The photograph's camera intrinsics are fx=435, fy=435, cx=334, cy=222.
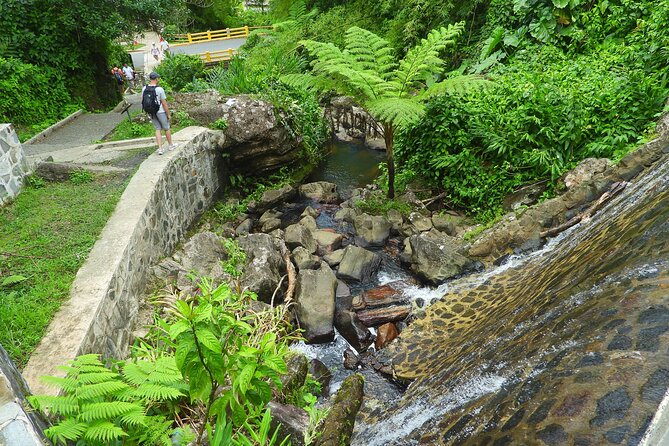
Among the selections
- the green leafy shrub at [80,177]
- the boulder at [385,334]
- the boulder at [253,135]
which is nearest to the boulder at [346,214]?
the boulder at [253,135]

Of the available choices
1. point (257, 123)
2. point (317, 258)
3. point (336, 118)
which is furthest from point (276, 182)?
point (336, 118)

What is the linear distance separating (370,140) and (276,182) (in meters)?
3.76

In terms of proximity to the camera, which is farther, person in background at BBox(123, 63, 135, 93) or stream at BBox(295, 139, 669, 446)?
person in background at BBox(123, 63, 135, 93)

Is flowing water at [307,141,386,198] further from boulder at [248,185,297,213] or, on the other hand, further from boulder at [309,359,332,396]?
boulder at [309,359,332,396]

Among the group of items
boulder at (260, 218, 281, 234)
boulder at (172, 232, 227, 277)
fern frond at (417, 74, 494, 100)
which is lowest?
boulder at (260, 218, 281, 234)

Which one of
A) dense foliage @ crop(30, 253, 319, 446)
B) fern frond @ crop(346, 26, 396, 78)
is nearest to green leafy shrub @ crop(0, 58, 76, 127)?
fern frond @ crop(346, 26, 396, 78)

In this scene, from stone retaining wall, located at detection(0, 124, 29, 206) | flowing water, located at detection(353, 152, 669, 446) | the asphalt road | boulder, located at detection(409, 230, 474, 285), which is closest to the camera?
flowing water, located at detection(353, 152, 669, 446)

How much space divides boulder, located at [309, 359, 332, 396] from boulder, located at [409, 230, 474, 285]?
1.99 metres

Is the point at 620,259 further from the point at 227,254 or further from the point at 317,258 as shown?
the point at 227,254

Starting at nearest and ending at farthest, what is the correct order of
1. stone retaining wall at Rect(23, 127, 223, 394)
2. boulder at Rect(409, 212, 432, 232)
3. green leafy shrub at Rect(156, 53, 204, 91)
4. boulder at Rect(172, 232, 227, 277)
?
stone retaining wall at Rect(23, 127, 223, 394)
boulder at Rect(172, 232, 227, 277)
boulder at Rect(409, 212, 432, 232)
green leafy shrub at Rect(156, 53, 204, 91)

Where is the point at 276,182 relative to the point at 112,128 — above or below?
below

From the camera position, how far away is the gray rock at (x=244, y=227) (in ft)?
25.3

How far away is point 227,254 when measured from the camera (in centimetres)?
620

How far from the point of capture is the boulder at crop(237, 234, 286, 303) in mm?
5609
